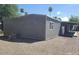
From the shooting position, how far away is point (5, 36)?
18500 millimetres

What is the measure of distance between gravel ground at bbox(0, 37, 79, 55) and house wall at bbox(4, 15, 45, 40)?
260mm

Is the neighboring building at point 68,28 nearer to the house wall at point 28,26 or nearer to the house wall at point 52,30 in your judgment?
the house wall at point 52,30

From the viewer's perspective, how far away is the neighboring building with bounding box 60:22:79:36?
60.4 feet

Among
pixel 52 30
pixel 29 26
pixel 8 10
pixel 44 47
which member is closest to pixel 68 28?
pixel 52 30

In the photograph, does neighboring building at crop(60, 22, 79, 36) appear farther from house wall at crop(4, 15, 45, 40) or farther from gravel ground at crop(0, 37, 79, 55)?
house wall at crop(4, 15, 45, 40)

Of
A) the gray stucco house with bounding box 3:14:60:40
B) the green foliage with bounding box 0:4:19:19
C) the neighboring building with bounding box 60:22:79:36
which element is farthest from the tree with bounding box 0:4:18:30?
the neighboring building with bounding box 60:22:79:36

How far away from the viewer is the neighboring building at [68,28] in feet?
60.4

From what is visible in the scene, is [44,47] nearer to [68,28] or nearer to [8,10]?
[68,28]

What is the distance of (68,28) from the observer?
18500 millimetres

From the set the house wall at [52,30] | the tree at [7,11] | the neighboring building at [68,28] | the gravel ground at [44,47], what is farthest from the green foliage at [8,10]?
the neighboring building at [68,28]

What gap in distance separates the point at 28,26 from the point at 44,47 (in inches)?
28.9

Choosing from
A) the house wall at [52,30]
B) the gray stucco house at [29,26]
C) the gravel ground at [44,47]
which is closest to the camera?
the gravel ground at [44,47]

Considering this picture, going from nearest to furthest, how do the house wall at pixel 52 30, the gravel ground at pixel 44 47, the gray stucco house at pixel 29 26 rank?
the gravel ground at pixel 44 47
the gray stucco house at pixel 29 26
the house wall at pixel 52 30

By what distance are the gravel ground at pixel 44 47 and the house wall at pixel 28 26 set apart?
10.2 inches
